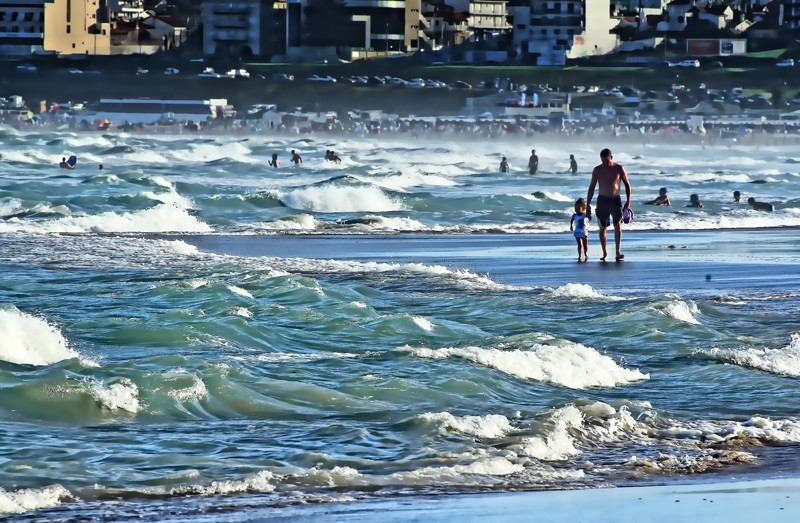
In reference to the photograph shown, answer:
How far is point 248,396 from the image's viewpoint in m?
12.0

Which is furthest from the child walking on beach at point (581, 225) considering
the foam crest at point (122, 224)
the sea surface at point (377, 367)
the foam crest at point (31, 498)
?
the foam crest at point (31, 498)

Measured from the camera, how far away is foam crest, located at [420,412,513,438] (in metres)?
11.0

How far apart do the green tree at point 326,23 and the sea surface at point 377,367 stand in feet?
385

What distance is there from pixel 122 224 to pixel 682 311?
1715 cm

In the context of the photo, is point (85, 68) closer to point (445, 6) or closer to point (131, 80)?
point (131, 80)

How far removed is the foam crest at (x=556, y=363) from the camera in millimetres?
13242

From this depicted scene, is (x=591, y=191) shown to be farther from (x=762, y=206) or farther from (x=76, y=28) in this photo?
(x=76, y=28)

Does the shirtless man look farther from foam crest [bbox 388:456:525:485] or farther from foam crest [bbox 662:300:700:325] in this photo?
foam crest [bbox 388:456:525:485]

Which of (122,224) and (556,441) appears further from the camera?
(122,224)

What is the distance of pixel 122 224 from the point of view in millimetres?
31422

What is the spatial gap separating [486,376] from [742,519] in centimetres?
456

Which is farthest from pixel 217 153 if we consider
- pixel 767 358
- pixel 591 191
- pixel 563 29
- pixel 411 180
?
pixel 563 29

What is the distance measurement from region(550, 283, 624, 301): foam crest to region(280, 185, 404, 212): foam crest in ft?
65.9

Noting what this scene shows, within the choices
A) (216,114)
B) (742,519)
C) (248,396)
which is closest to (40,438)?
(248,396)
